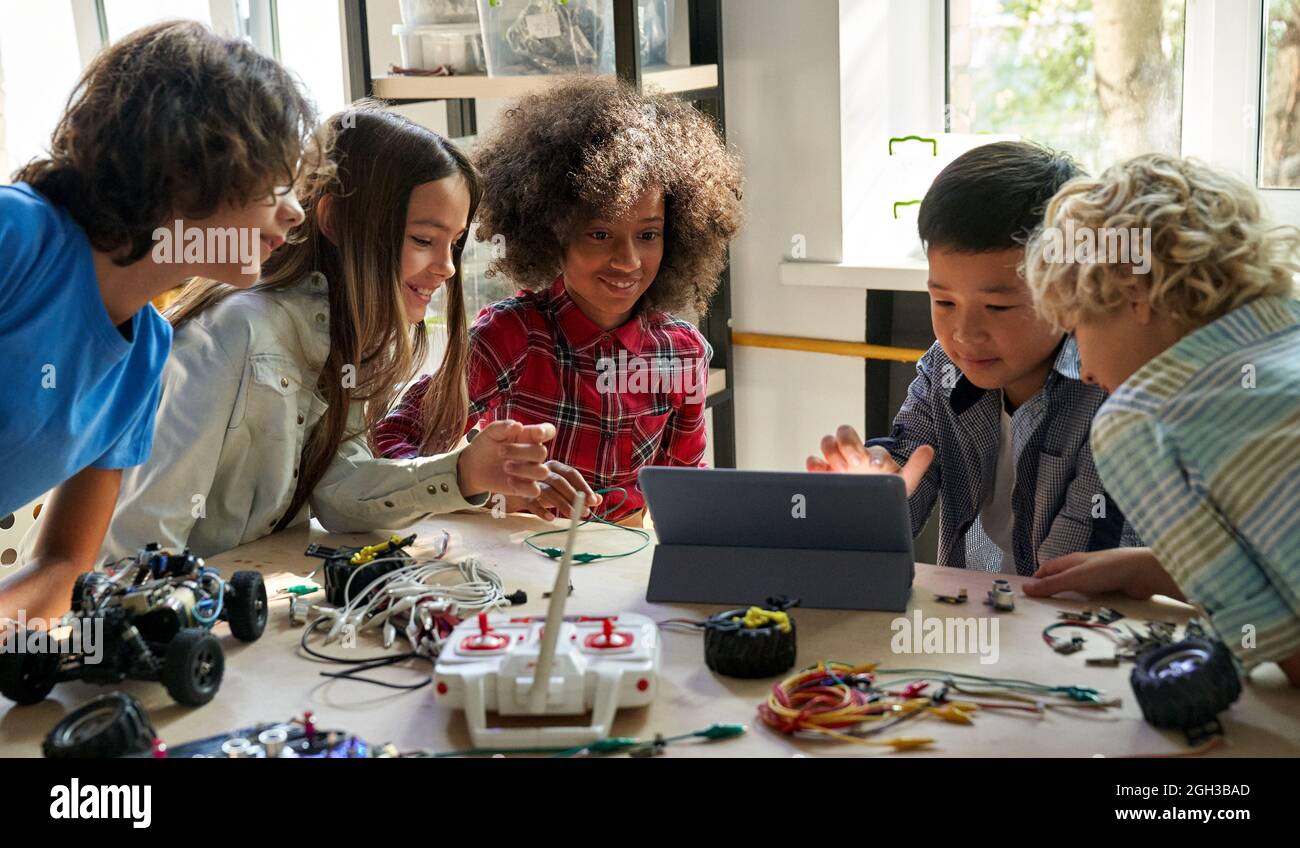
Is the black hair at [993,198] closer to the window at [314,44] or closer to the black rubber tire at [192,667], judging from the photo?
the black rubber tire at [192,667]

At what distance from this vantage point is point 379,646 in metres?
1.15

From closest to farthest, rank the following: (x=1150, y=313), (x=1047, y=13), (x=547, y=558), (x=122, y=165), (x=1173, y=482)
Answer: (x=1173, y=482), (x=1150, y=313), (x=122, y=165), (x=547, y=558), (x=1047, y=13)

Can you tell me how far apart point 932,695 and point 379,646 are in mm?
488

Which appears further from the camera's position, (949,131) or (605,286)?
(949,131)

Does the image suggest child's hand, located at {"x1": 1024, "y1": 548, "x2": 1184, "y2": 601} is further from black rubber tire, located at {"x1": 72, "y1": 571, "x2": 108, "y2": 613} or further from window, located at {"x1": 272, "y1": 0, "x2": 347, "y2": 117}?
window, located at {"x1": 272, "y1": 0, "x2": 347, "y2": 117}

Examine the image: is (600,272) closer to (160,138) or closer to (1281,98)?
(160,138)

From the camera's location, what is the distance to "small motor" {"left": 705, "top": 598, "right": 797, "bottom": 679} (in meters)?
1.03

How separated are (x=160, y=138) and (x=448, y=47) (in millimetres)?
1142

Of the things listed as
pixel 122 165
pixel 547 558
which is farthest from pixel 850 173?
pixel 122 165

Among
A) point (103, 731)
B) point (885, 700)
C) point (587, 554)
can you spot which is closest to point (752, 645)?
point (885, 700)

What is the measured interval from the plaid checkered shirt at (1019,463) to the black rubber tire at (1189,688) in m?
0.43

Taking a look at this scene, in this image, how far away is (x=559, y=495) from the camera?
155 cm

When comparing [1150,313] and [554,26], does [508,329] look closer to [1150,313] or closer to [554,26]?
[554,26]

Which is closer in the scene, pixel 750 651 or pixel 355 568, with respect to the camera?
pixel 750 651
